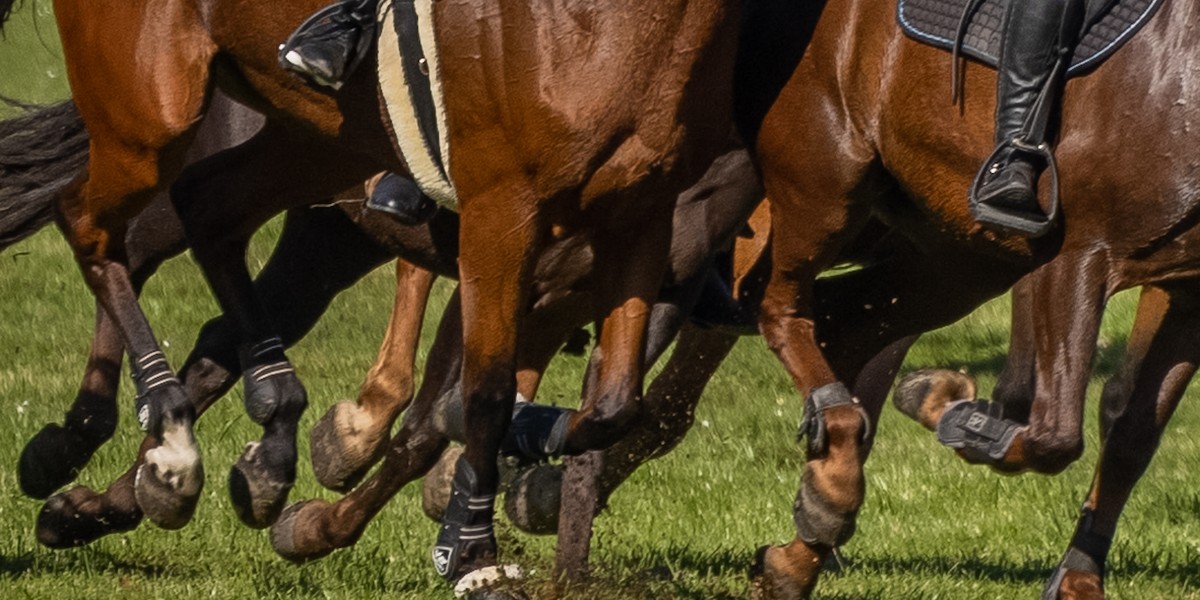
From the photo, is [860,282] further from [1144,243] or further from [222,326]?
[222,326]

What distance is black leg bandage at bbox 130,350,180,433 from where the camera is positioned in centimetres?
554

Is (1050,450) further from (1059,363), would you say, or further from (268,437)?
(268,437)

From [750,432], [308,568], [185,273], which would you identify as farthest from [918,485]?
[185,273]

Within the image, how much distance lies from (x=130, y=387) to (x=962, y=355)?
5.07 metres

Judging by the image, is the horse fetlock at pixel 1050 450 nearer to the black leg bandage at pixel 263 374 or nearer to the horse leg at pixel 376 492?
the horse leg at pixel 376 492

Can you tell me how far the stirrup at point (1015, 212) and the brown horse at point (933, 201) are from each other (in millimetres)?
55

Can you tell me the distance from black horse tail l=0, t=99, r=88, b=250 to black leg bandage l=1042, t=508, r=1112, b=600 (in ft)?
11.1

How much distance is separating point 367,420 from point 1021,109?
274cm

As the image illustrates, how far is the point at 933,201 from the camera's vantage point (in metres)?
5.14

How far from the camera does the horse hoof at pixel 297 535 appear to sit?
6.19m

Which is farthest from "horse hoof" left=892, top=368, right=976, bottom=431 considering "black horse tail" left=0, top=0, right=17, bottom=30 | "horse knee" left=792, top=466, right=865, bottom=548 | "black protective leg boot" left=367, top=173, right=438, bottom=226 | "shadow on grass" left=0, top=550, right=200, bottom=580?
"black horse tail" left=0, top=0, right=17, bottom=30

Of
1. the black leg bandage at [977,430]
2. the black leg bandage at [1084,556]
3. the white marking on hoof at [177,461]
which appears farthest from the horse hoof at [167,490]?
the black leg bandage at [1084,556]

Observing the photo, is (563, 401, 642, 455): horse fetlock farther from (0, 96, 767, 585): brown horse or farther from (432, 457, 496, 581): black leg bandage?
(0, 96, 767, 585): brown horse

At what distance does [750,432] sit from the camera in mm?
9727
